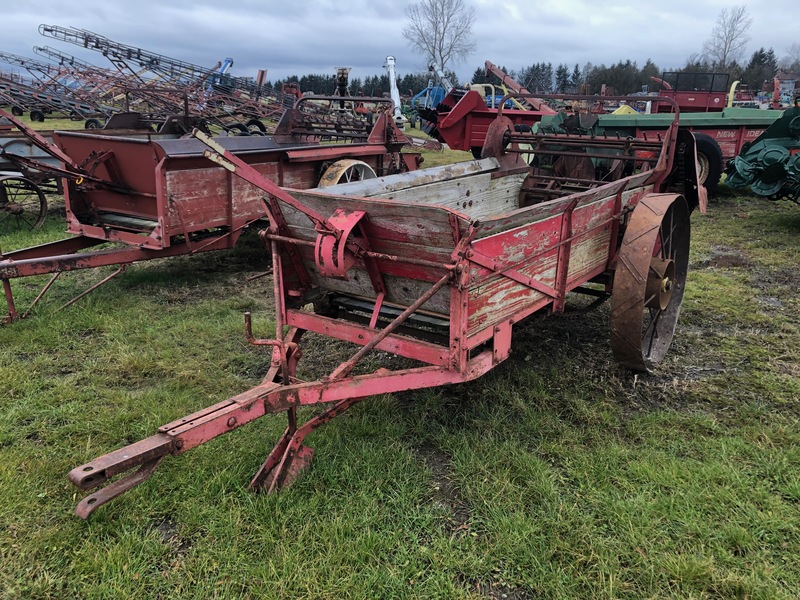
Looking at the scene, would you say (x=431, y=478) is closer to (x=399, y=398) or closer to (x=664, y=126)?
(x=399, y=398)

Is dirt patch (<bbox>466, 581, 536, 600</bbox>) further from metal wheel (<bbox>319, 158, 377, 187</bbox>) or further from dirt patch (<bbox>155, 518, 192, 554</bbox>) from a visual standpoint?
metal wheel (<bbox>319, 158, 377, 187</bbox>)

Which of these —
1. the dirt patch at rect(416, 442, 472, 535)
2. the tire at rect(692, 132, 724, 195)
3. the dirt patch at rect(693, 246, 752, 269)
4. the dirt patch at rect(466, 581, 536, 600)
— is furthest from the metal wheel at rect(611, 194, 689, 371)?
the tire at rect(692, 132, 724, 195)

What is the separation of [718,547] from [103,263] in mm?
4593

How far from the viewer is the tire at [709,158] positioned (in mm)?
9055

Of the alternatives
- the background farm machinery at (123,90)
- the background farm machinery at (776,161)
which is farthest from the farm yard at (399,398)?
the background farm machinery at (123,90)

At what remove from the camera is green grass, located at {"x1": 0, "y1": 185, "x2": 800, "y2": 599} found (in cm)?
219

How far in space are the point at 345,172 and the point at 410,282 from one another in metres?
3.80

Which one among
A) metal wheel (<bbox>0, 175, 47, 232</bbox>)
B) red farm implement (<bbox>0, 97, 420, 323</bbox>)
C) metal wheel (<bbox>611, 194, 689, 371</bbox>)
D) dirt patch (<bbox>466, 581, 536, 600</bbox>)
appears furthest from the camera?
metal wheel (<bbox>0, 175, 47, 232</bbox>)

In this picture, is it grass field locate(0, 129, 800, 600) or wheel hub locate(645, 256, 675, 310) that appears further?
wheel hub locate(645, 256, 675, 310)

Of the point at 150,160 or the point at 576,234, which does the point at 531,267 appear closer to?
the point at 576,234

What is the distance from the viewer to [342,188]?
10.8ft

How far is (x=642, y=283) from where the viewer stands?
128 inches

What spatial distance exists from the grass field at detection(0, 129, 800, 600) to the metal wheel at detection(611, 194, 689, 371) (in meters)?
0.24

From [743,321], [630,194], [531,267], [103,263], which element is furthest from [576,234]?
[103,263]
